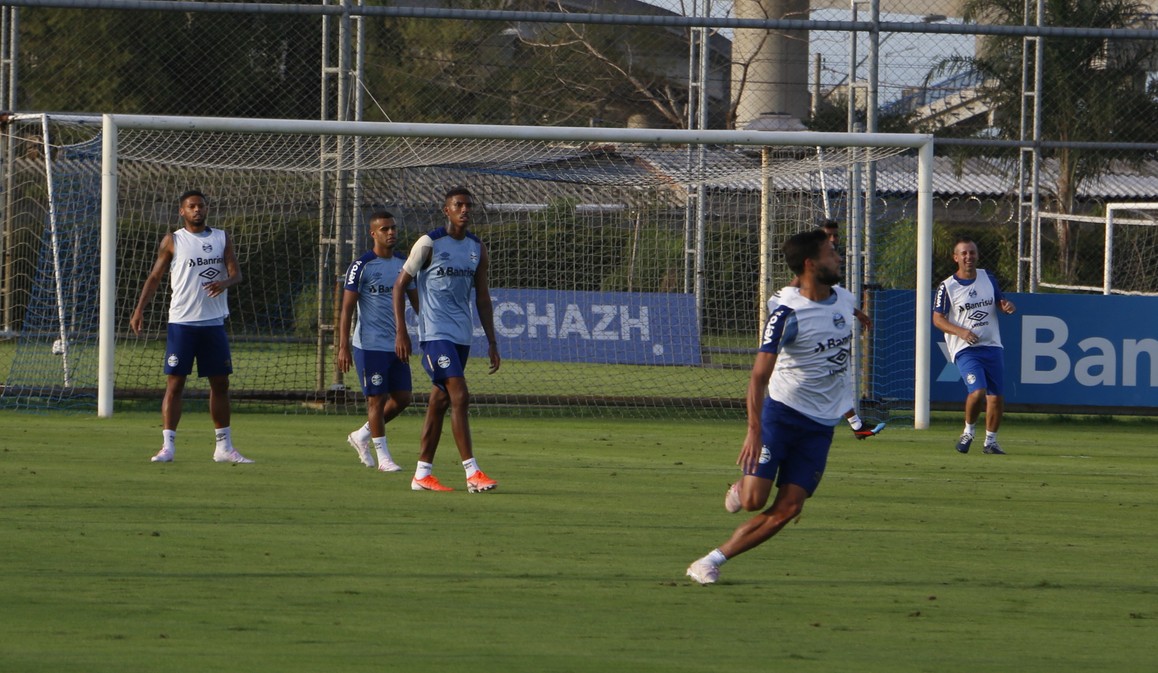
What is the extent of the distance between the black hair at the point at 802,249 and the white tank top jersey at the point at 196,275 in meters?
6.13

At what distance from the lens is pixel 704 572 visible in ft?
24.6

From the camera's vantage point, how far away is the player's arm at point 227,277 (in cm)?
1230

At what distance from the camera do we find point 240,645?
5973 mm

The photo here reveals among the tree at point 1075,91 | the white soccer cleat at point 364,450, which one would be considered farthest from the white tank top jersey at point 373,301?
the tree at point 1075,91

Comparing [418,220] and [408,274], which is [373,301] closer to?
[408,274]

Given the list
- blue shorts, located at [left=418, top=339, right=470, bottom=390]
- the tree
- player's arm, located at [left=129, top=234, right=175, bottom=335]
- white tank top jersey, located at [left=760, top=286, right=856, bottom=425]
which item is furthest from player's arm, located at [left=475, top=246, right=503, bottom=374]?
the tree

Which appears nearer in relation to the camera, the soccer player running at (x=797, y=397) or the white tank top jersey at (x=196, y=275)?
the soccer player running at (x=797, y=397)

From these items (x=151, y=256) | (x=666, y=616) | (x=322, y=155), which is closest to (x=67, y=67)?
(x=151, y=256)

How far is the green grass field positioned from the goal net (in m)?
3.75

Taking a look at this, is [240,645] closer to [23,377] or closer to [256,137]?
[23,377]

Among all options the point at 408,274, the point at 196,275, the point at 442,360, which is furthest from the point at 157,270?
the point at 442,360

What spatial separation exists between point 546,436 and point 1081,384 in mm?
6234

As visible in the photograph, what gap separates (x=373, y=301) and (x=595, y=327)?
6.23m

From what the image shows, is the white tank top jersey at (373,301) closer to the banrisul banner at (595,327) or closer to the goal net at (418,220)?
the goal net at (418,220)
